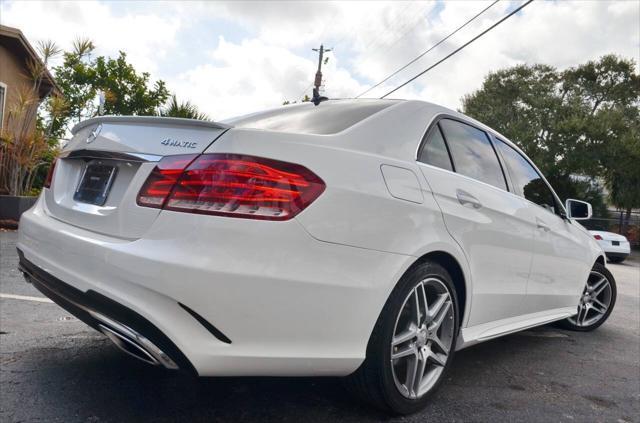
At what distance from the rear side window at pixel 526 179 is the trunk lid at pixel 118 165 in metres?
2.26

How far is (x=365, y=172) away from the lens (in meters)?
2.23

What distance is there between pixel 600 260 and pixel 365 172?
3.67 metres

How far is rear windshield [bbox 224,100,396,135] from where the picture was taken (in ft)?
8.07

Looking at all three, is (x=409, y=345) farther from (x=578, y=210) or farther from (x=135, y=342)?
(x=578, y=210)

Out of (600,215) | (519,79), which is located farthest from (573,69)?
(600,215)

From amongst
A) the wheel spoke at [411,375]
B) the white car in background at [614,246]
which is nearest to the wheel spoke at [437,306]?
the wheel spoke at [411,375]

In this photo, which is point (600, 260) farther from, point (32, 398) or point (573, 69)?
point (573, 69)

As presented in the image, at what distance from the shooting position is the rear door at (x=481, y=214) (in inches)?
106

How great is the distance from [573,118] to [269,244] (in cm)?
2729

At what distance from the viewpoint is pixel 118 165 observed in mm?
2242

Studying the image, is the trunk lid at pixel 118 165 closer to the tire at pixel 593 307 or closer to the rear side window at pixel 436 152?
the rear side window at pixel 436 152

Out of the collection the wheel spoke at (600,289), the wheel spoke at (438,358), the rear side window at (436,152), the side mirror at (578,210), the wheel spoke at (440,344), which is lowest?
the wheel spoke at (438,358)

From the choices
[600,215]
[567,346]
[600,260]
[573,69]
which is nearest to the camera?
[567,346]

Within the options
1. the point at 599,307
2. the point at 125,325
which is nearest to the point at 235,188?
the point at 125,325
